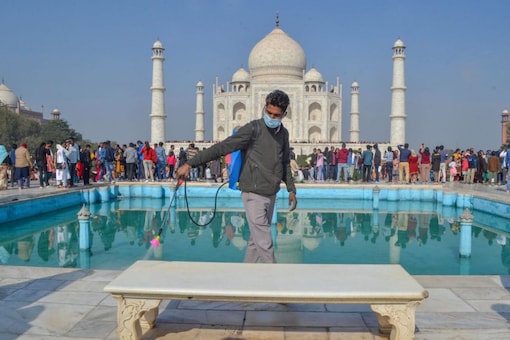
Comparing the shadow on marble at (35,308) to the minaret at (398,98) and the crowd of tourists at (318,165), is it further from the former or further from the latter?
the minaret at (398,98)

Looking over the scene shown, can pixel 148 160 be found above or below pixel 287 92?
below

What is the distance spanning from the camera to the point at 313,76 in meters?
36.0

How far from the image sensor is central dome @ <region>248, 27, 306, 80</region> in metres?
35.1

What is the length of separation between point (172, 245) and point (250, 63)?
32.1 m

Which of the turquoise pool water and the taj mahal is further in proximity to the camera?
the taj mahal

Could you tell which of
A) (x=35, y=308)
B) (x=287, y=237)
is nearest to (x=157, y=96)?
(x=287, y=237)

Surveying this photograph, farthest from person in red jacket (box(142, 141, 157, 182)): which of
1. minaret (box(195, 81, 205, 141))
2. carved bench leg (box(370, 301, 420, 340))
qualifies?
minaret (box(195, 81, 205, 141))

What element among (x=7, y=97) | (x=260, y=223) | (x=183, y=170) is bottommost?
(x=260, y=223)

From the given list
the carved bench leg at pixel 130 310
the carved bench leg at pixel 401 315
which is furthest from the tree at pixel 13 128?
the carved bench leg at pixel 401 315

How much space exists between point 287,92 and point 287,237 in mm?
27312

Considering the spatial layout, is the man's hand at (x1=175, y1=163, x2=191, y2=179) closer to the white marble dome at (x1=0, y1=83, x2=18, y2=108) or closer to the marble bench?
the marble bench

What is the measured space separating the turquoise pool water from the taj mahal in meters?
23.9

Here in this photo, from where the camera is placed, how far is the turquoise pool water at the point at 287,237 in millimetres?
5371

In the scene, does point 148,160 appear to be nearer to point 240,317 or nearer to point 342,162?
point 342,162
